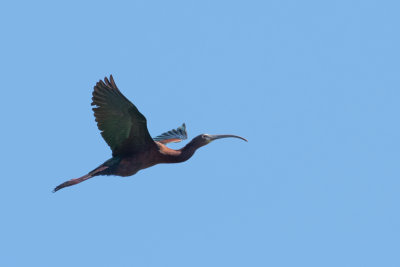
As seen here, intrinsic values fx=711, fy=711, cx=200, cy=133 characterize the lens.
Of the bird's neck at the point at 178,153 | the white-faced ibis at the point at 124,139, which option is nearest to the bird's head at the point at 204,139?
the white-faced ibis at the point at 124,139

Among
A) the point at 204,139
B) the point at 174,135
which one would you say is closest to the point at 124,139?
the point at 204,139

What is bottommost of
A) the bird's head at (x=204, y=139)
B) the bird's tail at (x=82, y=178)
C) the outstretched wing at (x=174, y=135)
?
the bird's tail at (x=82, y=178)

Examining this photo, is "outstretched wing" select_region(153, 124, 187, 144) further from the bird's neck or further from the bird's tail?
the bird's tail

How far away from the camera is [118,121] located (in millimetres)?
17391

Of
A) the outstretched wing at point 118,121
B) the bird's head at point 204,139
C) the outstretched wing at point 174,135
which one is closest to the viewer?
the outstretched wing at point 118,121

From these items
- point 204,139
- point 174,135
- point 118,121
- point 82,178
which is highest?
point 174,135

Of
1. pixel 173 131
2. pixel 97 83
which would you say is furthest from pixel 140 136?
pixel 173 131

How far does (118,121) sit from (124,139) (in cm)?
61

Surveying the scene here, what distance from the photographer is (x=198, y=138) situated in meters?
18.8

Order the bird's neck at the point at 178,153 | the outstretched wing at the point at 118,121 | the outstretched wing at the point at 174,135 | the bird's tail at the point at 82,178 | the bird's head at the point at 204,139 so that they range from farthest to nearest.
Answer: the outstretched wing at the point at 174,135 < the bird's head at the point at 204,139 < the bird's neck at the point at 178,153 < the bird's tail at the point at 82,178 < the outstretched wing at the point at 118,121

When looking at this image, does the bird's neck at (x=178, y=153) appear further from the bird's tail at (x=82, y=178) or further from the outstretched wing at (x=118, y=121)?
the bird's tail at (x=82, y=178)

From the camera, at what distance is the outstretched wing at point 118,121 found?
16.8 meters

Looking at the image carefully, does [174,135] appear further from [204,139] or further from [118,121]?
[118,121]

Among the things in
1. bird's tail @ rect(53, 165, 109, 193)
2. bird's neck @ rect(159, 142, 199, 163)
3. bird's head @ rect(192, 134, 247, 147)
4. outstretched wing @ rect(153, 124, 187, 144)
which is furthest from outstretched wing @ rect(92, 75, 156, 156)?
outstretched wing @ rect(153, 124, 187, 144)
